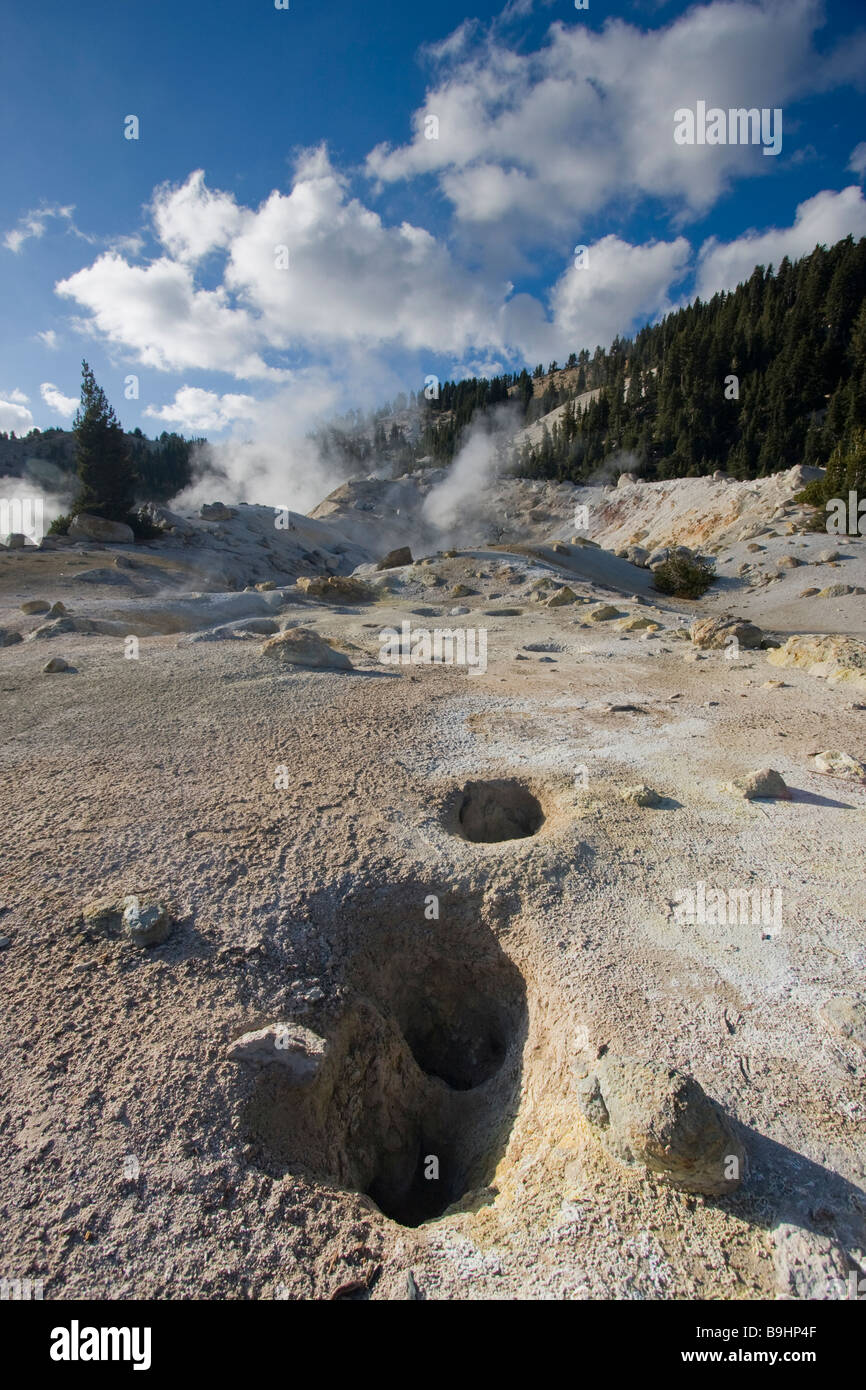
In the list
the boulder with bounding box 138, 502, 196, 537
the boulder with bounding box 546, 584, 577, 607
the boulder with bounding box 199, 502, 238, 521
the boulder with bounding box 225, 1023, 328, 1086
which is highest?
the boulder with bounding box 199, 502, 238, 521

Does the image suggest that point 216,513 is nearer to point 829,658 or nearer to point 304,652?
point 304,652

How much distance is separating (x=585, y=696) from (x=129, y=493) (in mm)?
32390

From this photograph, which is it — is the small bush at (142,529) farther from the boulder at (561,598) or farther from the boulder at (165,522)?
the boulder at (561,598)

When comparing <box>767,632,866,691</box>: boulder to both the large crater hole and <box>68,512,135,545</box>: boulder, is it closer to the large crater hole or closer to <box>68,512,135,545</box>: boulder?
the large crater hole

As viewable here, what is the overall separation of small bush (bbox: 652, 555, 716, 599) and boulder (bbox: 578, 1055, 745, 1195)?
22.9 m

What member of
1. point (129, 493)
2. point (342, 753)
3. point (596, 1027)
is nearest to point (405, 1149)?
point (596, 1027)

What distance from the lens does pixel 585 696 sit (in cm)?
886

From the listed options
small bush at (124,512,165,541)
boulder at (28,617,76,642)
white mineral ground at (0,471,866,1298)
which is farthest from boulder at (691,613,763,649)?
small bush at (124,512,165,541)

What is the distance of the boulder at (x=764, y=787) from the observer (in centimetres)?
560

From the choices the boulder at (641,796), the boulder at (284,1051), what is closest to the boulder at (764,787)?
the boulder at (641,796)

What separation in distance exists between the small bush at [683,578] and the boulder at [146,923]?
23.0 metres

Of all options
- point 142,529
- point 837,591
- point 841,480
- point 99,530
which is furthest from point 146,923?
point 841,480

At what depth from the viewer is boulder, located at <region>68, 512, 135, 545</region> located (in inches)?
1150

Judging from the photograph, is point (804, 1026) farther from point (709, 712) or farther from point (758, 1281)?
point (709, 712)
